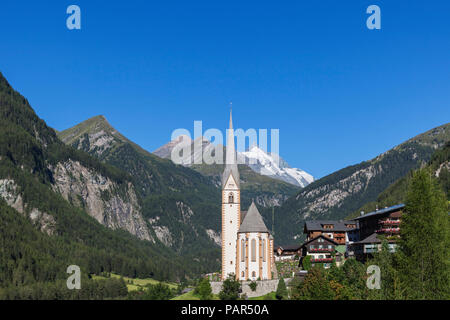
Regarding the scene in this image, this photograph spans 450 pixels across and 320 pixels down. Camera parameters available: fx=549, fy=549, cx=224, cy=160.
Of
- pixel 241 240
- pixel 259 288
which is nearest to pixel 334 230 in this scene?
pixel 241 240

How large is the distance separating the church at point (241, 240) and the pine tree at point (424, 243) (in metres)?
68.0

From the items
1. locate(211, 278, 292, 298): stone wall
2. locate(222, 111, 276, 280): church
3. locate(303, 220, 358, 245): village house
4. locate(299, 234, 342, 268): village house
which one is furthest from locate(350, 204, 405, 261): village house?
locate(303, 220, 358, 245): village house

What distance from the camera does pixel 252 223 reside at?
141 meters

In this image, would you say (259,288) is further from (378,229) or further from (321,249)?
(378,229)

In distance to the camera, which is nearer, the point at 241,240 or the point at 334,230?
the point at 241,240

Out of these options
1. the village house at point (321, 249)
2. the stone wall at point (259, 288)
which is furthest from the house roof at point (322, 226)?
the stone wall at point (259, 288)

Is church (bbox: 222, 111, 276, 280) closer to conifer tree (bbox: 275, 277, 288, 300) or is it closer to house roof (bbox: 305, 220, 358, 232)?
conifer tree (bbox: 275, 277, 288, 300)

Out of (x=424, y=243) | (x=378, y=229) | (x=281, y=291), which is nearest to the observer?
(x=424, y=243)

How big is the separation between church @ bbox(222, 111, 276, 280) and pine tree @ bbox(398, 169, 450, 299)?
68.0 meters

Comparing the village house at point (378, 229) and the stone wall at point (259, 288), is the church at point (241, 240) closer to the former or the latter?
the stone wall at point (259, 288)

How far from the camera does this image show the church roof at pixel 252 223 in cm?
13988

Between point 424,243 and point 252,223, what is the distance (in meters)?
76.8
